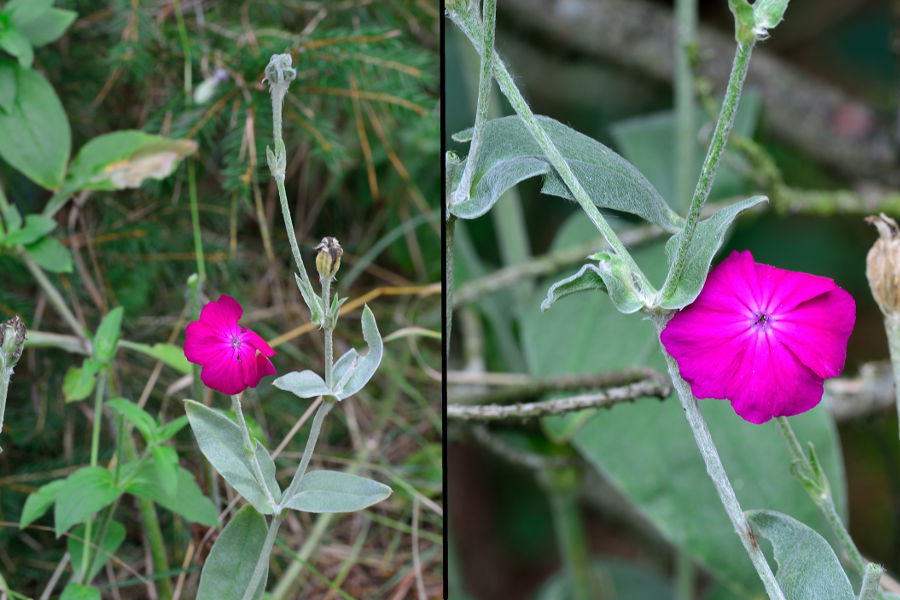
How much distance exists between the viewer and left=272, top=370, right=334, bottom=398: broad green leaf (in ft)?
1.07

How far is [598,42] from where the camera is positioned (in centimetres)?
97

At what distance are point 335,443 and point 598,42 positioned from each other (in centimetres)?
52

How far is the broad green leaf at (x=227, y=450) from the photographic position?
36cm

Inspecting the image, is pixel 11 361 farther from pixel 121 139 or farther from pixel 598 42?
pixel 598 42

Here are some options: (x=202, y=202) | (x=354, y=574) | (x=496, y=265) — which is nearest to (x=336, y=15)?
(x=202, y=202)

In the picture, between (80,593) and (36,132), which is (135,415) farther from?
(36,132)

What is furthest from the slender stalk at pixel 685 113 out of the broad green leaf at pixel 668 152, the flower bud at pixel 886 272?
the flower bud at pixel 886 272

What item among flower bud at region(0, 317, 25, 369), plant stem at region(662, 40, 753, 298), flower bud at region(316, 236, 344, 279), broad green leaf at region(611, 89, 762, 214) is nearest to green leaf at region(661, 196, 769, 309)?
plant stem at region(662, 40, 753, 298)

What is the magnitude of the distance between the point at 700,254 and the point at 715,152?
48 millimetres

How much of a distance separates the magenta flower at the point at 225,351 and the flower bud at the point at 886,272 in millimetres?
230

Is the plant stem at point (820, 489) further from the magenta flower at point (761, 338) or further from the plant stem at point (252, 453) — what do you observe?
the plant stem at point (252, 453)

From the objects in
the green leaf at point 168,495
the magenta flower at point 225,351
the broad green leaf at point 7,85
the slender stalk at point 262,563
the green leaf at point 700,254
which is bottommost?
the green leaf at point 168,495

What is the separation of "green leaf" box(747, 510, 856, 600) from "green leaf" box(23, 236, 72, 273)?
15.3 inches

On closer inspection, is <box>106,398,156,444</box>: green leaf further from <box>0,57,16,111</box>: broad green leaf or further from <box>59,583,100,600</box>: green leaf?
<box>0,57,16,111</box>: broad green leaf
